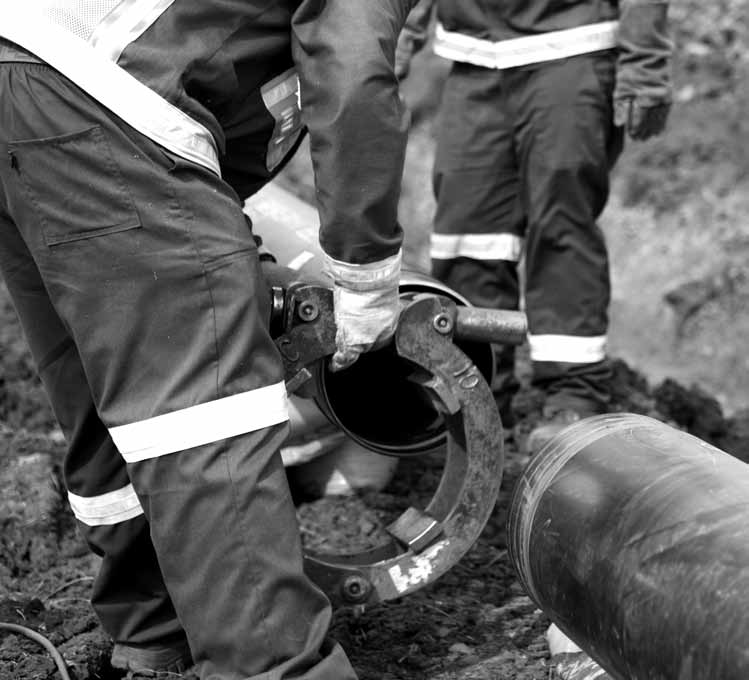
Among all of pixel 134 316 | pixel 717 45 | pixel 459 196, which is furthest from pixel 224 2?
pixel 717 45

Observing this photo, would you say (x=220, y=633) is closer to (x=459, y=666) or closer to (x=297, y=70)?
(x=459, y=666)

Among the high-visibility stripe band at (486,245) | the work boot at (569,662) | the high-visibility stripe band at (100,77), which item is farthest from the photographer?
the high-visibility stripe band at (486,245)

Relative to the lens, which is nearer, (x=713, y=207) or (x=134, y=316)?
(x=134, y=316)

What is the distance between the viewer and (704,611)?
71.8 inches

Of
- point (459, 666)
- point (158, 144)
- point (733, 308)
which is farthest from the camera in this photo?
point (733, 308)

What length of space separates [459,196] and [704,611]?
2.54 metres

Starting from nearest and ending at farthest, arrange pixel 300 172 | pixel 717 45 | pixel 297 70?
pixel 297 70 < pixel 717 45 < pixel 300 172

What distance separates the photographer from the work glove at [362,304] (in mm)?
2348

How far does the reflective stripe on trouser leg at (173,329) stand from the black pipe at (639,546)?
0.52m

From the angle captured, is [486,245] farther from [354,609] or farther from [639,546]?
[639,546]

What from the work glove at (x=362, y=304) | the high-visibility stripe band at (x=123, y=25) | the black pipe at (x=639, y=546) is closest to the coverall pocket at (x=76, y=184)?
the high-visibility stripe band at (x=123, y=25)

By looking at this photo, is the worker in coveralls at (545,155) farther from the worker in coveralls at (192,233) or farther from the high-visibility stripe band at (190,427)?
the high-visibility stripe band at (190,427)

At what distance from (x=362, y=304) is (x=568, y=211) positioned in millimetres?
1740

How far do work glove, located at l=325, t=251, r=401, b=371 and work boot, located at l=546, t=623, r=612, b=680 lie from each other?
84cm
